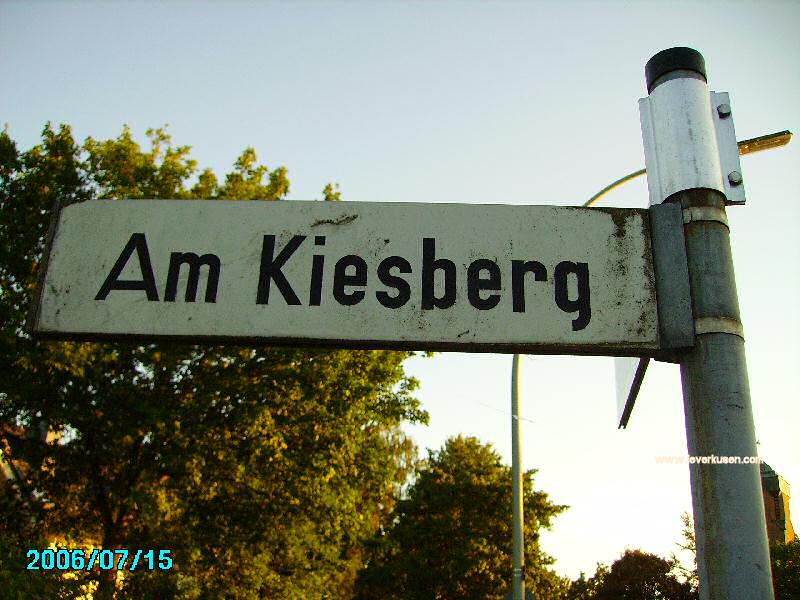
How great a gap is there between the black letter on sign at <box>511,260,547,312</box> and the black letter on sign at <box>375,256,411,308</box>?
0.29m

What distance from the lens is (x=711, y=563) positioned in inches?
57.9

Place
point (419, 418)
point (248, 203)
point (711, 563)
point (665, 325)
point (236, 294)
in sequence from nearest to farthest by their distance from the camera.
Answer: point (711, 563), point (665, 325), point (236, 294), point (248, 203), point (419, 418)

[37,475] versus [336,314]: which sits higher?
[37,475]

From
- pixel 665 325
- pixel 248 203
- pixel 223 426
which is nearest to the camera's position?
pixel 665 325

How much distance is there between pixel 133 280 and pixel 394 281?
2.45ft

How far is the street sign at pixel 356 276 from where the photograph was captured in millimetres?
1809

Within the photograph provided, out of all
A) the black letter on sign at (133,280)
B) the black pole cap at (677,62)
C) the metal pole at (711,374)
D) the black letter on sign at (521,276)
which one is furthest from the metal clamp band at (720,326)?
the black letter on sign at (133,280)

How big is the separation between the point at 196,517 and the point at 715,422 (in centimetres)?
1377

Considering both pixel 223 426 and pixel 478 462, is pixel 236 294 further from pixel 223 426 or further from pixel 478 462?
pixel 478 462

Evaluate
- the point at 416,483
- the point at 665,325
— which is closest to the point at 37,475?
the point at 665,325

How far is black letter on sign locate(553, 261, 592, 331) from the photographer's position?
181cm

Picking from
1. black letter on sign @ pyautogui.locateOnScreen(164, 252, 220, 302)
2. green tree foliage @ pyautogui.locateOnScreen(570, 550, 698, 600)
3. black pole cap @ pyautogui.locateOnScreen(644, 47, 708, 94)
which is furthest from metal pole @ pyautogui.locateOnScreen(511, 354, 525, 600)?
green tree foliage @ pyautogui.locateOnScreen(570, 550, 698, 600)
